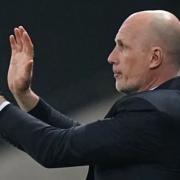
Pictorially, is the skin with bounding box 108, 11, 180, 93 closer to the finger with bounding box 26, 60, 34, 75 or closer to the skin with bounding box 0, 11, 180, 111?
the skin with bounding box 0, 11, 180, 111

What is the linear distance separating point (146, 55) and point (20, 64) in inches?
10.9

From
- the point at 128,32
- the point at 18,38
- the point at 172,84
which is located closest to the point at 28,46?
the point at 18,38

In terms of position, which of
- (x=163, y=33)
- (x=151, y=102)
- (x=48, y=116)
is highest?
(x=163, y=33)

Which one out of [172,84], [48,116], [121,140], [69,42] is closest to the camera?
[121,140]

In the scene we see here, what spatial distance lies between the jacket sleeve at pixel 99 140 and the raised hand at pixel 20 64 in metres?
0.13

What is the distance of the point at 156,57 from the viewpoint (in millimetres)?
1147

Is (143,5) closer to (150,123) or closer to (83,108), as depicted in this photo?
(83,108)

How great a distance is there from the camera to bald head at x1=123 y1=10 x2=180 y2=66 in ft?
3.79

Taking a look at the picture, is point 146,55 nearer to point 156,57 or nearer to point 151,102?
point 156,57

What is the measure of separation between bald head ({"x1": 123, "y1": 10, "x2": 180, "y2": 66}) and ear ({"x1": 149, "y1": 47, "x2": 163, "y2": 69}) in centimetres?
1

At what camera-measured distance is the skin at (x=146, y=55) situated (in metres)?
1.15

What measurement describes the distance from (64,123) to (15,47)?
32 centimetres

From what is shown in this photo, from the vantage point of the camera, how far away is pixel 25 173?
2.29 m

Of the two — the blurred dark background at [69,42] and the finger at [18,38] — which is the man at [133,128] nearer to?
the finger at [18,38]
